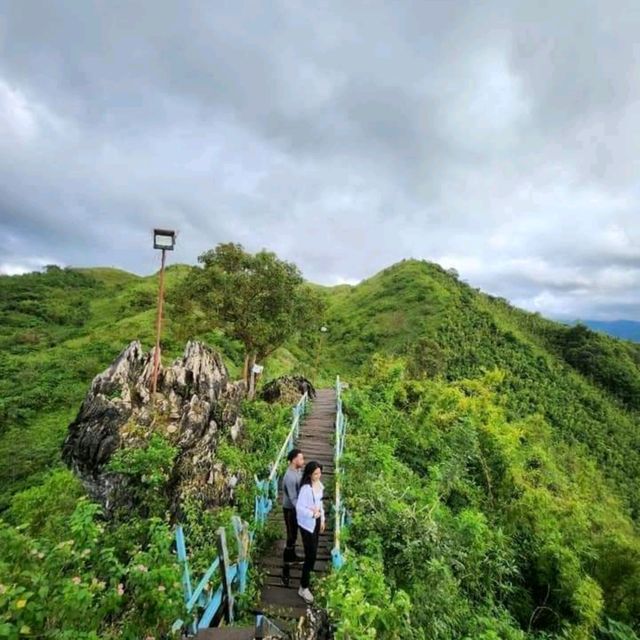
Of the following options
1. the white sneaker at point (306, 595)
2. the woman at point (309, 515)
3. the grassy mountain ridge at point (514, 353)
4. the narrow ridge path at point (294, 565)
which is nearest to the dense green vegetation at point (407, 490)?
the grassy mountain ridge at point (514, 353)

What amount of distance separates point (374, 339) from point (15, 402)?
35.3 metres

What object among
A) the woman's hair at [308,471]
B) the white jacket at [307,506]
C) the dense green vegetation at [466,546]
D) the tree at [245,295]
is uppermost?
the tree at [245,295]

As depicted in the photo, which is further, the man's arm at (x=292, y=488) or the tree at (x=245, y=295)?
the tree at (x=245, y=295)

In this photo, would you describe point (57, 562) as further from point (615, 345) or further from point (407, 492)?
point (615, 345)

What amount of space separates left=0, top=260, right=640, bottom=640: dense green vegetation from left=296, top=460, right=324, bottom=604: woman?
791 mm

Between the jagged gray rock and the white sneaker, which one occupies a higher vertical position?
the jagged gray rock

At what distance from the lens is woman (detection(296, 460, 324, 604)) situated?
7.05 meters

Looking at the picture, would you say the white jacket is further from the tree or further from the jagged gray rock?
the tree

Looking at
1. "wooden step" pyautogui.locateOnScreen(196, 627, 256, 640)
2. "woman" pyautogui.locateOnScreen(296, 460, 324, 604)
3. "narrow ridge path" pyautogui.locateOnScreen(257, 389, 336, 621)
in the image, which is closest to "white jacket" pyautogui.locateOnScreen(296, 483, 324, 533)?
"woman" pyautogui.locateOnScreen(296, 460, 324, 604)

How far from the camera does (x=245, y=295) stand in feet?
67.9

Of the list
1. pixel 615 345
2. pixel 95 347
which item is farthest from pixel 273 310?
pixel 615 345

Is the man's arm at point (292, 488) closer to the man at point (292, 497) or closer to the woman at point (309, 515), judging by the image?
the man at point (292, 497)

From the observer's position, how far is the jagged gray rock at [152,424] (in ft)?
33.3

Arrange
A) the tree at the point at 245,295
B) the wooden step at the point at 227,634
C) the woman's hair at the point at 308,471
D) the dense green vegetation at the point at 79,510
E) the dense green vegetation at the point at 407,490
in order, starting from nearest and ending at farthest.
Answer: the dense green vegetation at the point at 79,510 < the dense green vegetation at the point at 407,490 < the wooden step at the point at 227,634 < the woman's hair at the point at 308,471 < the tree at the point at 245,295
